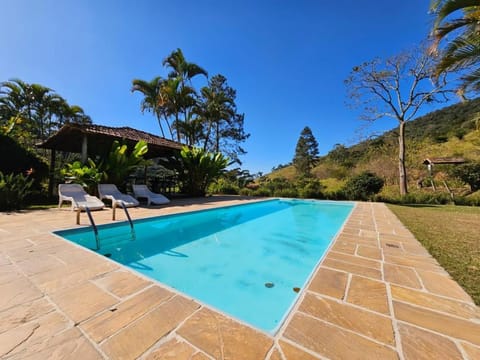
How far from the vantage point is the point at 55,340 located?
4.48ft

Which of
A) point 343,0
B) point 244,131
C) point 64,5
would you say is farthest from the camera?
point 244,131

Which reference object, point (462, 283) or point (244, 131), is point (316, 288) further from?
point (244, 131)

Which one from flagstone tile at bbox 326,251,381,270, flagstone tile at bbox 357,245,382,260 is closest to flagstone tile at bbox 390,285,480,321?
flagstone tile at bbox 326,251,381,270

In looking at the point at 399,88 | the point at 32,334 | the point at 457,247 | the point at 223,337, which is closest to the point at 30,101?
the point at 32,334

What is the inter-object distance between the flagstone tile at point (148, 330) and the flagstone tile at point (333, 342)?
2.85ft

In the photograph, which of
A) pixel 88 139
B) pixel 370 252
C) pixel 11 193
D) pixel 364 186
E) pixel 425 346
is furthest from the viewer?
pixel 364 186

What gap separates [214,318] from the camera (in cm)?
162

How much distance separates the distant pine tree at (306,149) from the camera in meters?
41.8

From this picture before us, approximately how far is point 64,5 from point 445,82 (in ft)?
61.6

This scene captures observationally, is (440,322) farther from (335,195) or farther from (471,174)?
(471,174)

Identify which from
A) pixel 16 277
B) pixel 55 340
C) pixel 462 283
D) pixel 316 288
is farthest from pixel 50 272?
pixel 462 283

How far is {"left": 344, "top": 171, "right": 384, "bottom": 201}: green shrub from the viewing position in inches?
463

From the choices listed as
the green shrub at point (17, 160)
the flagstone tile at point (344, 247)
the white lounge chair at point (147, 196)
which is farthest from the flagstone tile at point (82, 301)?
the green shrub at point (17, 160)

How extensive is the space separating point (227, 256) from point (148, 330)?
2.80 metres
